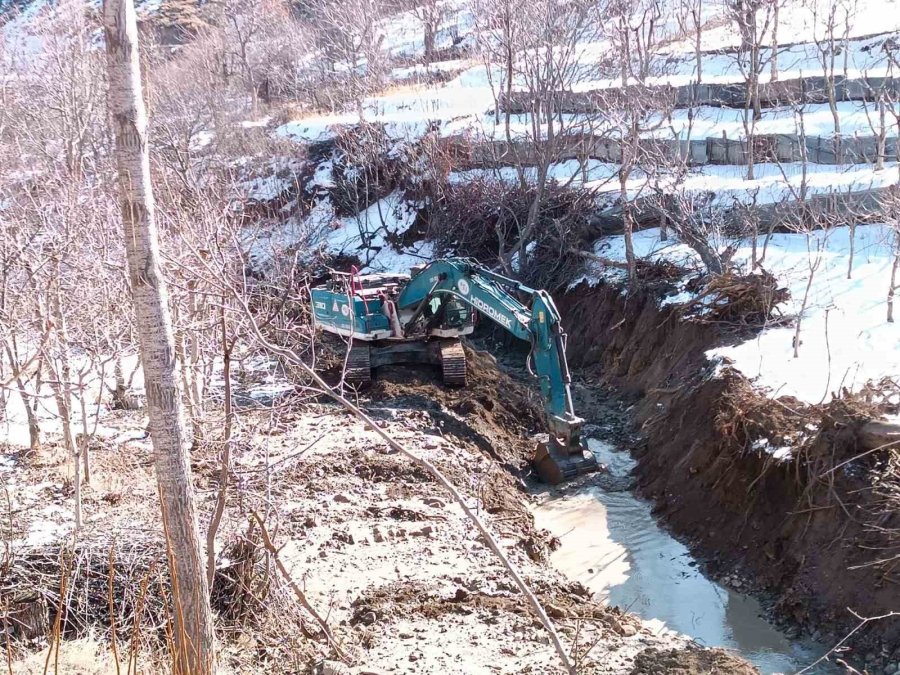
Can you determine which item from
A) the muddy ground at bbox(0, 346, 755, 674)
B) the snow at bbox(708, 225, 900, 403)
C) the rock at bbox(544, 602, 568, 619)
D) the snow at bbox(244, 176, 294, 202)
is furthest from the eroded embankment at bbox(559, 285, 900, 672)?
the snow at bbox(244, 176, 294, 202)

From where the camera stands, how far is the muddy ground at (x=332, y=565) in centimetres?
674

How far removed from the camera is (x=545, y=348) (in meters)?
11.3

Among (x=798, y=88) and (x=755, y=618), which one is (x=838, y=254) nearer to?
(x=755, y=618)

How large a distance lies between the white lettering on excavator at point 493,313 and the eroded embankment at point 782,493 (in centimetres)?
278

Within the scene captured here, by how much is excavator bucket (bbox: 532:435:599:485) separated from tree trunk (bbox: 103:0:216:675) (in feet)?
22.3

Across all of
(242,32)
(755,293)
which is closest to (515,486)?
(755,293)

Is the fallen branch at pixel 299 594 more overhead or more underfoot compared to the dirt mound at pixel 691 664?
more overhead

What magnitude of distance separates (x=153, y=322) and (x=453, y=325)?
30.6ft

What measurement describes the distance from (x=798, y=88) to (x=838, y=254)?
1026cm

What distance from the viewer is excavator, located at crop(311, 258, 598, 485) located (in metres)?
11.3

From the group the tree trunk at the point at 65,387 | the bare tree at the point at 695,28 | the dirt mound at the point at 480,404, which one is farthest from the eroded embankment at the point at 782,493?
the bare tree at the point at 695,28

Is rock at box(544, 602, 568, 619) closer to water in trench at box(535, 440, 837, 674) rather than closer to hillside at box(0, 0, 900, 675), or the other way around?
hillside at box(0, 0, 900, 675)

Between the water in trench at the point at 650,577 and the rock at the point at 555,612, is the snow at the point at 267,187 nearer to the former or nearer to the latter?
the water in trench at the point at 650,577

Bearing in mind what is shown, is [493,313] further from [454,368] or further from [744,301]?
[744,301]
